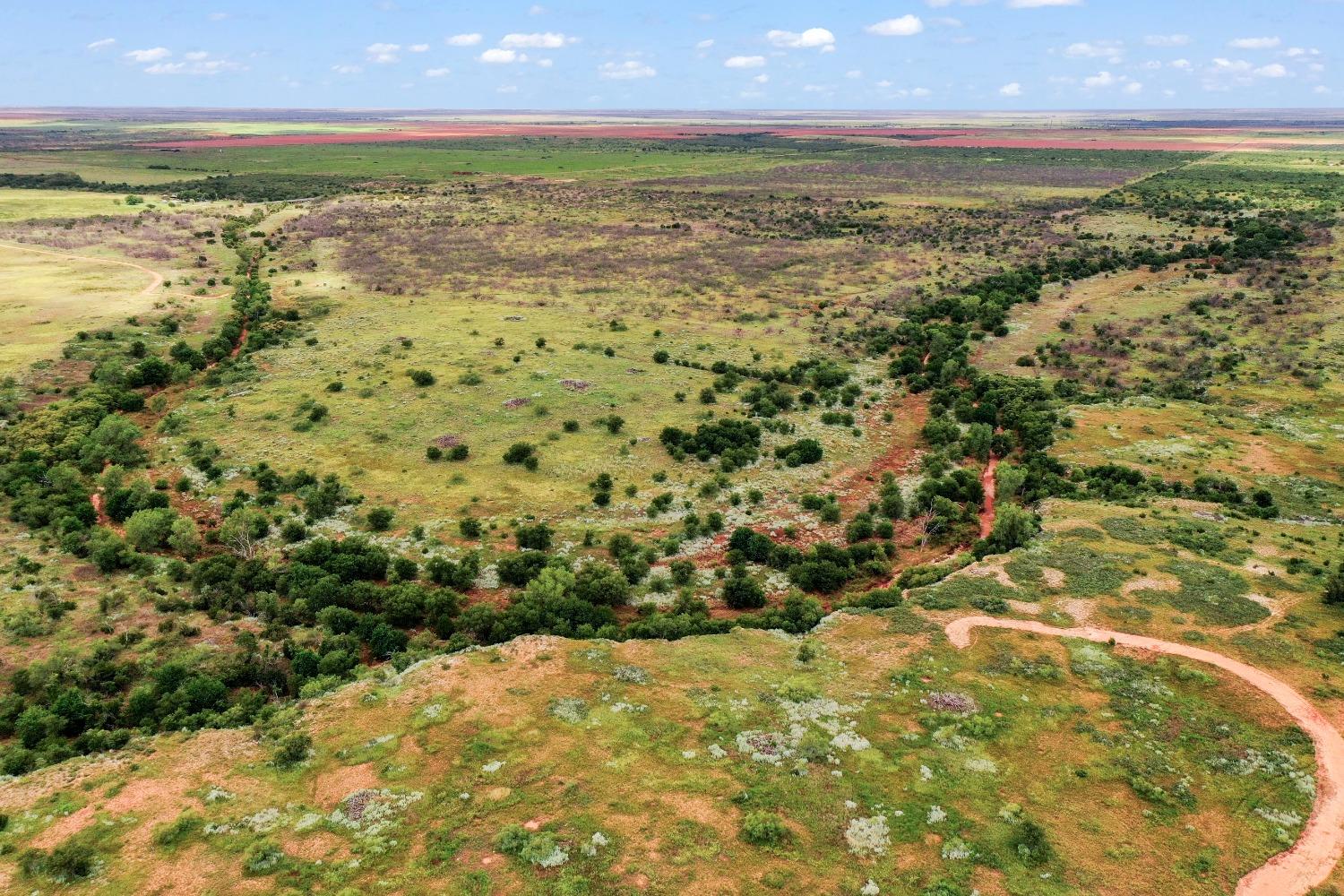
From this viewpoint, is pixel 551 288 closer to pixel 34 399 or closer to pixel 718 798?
pixel 34 399

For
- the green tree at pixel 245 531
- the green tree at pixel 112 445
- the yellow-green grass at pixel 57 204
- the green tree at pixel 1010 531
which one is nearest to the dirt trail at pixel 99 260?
the yellow-green grass at pixel 57 204

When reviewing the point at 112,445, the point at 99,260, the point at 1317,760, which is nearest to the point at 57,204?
the point at 99,260

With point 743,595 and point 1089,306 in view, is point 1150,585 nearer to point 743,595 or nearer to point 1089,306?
point 743,595

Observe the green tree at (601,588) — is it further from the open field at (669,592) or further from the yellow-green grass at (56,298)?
the yellow-green grass at (56,298)

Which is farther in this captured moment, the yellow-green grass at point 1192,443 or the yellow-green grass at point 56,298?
the yellow-green grass at point 56,298

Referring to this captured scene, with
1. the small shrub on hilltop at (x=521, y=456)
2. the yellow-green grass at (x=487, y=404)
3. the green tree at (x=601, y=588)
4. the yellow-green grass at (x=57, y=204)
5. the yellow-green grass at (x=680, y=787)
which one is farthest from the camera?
the yellow-green grass at (x=57, y=204)

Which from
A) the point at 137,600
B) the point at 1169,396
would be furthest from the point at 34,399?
the point at 1169,396
